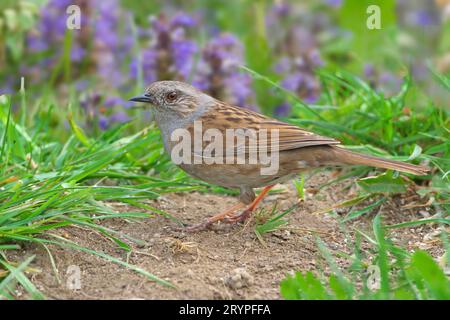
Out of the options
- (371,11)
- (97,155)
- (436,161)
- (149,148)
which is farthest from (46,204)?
(371,11)

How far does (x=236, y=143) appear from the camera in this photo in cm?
523

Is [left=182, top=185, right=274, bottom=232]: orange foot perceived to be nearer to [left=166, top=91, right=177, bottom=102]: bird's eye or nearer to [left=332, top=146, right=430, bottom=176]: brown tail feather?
[left=332, top=146, right=430, bottom=176]: brown tail feather

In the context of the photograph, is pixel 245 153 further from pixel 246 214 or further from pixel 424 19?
pixel 424 19

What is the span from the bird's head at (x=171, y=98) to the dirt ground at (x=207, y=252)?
666 mm

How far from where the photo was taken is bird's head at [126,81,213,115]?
555 centimetres

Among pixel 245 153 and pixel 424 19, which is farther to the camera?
pixel 424 19

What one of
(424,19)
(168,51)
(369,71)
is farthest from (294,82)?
(424,19)

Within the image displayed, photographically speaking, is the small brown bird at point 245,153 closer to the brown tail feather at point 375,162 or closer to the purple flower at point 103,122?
the brown tail feather at point 375,162

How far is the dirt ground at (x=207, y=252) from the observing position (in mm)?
4133

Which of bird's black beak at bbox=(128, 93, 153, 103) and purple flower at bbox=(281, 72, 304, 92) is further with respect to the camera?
purple flower at bbox=(281, 72, 304, 92)

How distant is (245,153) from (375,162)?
87cm

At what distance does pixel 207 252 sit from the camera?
15.4 feet

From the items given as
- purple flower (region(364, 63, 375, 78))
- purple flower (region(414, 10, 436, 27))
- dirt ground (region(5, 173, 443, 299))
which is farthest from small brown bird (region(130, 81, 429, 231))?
purple flower (region(414, 10, 436, 27))

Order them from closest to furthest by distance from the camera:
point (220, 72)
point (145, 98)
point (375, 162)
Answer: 1. point (375, 162)
2. point (145, 98)
3. point (220, 72)
